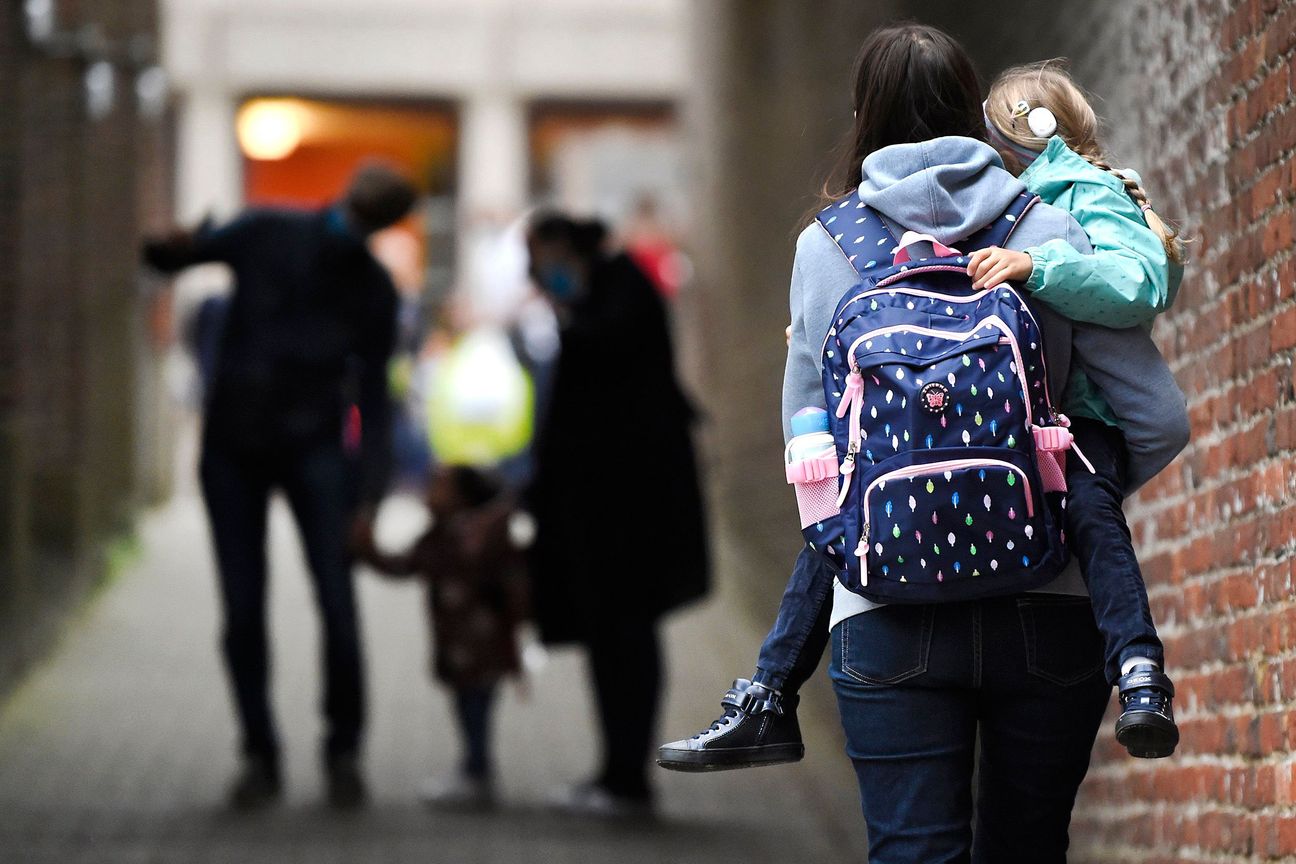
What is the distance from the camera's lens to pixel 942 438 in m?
2.95

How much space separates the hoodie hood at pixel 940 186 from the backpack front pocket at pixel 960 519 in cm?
37

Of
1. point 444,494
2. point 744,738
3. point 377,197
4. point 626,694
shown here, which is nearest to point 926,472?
point 744,738

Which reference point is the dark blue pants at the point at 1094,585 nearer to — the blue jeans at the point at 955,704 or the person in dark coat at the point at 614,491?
the blue jeans at the point at 955,704

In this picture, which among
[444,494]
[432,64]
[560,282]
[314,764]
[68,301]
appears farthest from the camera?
[432,64]

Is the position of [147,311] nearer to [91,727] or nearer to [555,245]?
[91,727]

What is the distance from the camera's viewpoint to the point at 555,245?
6902 millimetres

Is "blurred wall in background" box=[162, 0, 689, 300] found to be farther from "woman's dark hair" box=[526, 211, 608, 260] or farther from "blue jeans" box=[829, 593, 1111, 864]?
"blue jeans" box=[829, 593, 1111, 864]

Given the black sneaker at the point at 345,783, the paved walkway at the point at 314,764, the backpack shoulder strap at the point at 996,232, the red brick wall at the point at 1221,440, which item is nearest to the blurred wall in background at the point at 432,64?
the paved walkway at the point at 314,764

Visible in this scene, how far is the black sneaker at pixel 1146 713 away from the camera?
2904 millimetres

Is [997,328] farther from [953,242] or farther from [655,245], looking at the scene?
[655,245]

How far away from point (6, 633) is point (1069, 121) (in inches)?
253

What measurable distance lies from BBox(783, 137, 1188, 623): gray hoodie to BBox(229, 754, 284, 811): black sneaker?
392 centimetres

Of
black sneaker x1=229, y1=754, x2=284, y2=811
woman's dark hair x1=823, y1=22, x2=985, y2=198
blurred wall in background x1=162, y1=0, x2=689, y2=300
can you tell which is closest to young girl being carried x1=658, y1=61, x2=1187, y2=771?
woman's dark hair x1=823, y1=22, x2=985, y2=198

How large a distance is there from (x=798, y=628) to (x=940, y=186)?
739mm
